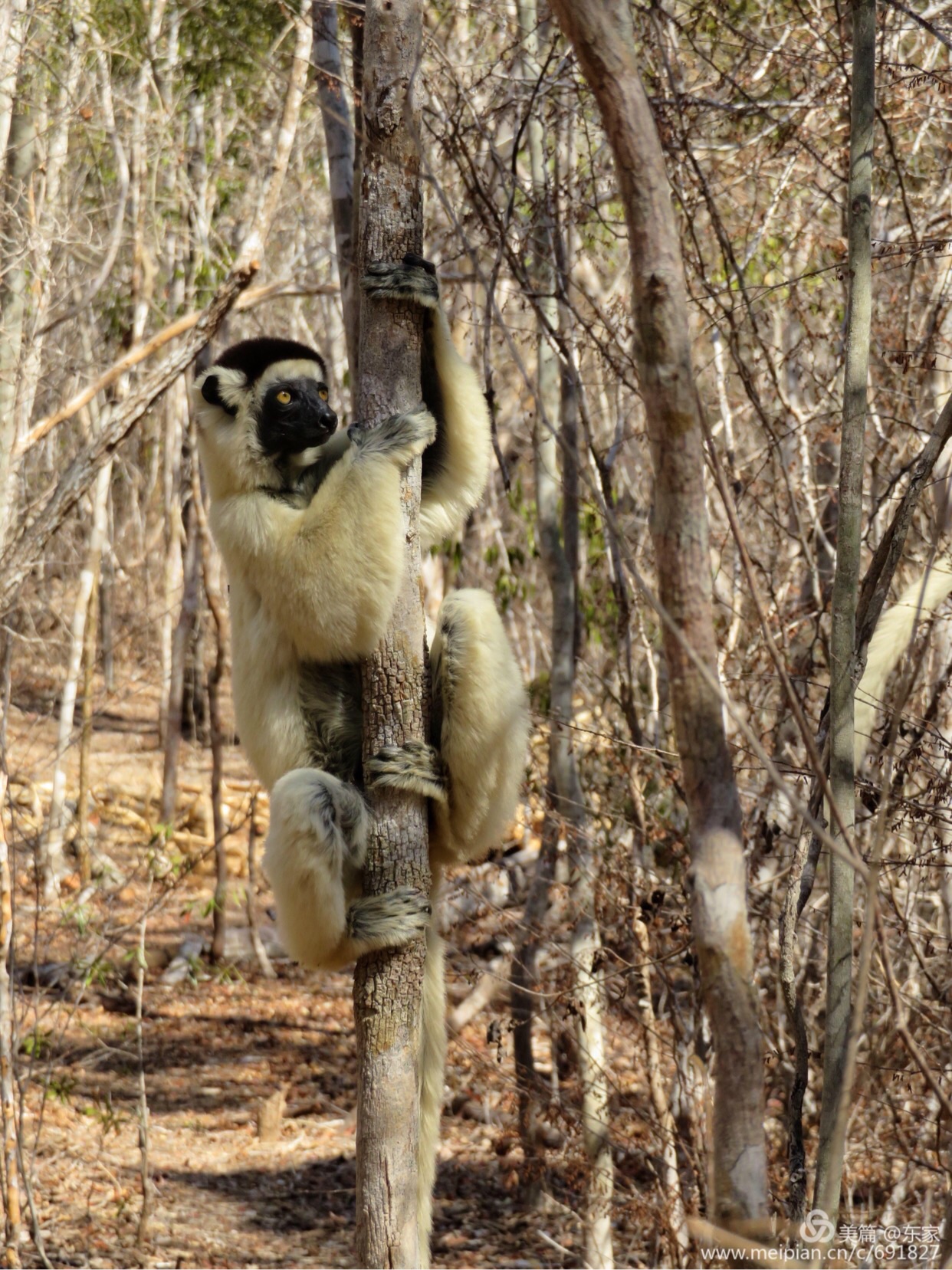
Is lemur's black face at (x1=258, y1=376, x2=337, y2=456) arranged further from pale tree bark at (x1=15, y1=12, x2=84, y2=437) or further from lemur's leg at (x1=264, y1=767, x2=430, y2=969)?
pale tree bark at (x1=15, y1=12, x2=84, y2=437)

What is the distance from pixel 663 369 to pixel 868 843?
4314 mm

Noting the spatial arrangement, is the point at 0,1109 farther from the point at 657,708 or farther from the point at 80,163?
the point at 80,163

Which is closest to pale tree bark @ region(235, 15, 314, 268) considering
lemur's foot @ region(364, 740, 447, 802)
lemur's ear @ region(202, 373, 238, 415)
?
lemur's ear @ region(202, 373, 238, 415)

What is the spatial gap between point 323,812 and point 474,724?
602 mm

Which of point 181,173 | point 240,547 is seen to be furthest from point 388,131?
point 181,173

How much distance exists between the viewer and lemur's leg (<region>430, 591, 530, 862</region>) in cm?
423

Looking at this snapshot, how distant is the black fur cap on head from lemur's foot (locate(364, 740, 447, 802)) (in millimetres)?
1716

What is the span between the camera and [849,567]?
3.07m

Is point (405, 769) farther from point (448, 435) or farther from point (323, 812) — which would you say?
point (448, 435)

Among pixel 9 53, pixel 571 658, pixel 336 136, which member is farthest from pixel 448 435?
pixel 9 53

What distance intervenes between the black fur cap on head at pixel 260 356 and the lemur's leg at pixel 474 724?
1.18m

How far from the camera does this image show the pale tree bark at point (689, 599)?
6.07 ft

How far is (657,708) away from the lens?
21.4ft

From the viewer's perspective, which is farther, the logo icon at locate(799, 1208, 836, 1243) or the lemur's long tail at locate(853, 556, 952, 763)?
the lemur's long tail at locate(853, 556, 952, 763)
